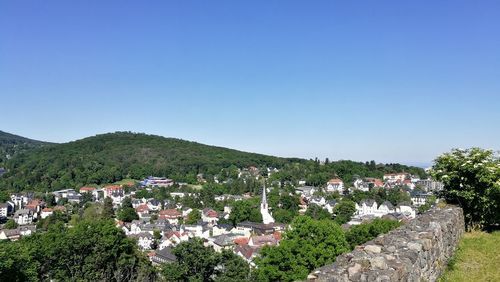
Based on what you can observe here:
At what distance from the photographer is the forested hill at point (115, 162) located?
132875mm

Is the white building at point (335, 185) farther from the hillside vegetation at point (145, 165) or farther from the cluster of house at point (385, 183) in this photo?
the hillside vegetation at point (145, 165)

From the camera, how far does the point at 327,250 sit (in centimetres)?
1909

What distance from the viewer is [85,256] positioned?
25.4m

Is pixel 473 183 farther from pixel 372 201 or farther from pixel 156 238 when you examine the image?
pixel 372 201

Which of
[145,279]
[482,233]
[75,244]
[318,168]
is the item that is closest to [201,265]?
[145,279]

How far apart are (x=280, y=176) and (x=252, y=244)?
280 feet

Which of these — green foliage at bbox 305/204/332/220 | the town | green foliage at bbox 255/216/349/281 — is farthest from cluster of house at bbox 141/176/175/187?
green foliage at bbox 255/216/349/281

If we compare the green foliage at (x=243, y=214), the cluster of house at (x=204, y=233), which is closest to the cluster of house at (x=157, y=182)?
the cluster of house at (x=204, y=233)

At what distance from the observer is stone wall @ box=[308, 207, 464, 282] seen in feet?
13.7

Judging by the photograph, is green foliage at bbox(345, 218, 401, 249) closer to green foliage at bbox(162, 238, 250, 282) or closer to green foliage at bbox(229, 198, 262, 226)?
green foliage at bbox(162, 238, 250, 282)

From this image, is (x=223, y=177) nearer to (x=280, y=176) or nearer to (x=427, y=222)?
(x=280, y=176)

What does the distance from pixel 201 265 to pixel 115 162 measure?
462ft

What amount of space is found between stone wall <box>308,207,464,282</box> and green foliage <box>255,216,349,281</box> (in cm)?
1170

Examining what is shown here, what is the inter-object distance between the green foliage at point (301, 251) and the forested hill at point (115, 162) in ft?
386
